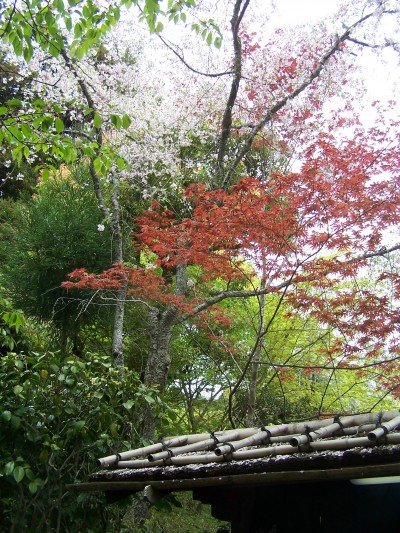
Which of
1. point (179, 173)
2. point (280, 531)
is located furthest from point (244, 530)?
point (179, 173)

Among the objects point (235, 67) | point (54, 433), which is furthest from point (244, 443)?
point (235, 67)

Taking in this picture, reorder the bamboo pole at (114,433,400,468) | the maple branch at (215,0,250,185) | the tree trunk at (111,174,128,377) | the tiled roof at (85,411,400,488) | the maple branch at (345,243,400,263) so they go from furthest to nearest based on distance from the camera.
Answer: the tree trunk at (111,174,128,377), the maple branch at (215,0,250,185), the maple branch at (345,243,400,263), the bamboo pole at (114,433,400,468), the tiled roof at (85,411,400,488)

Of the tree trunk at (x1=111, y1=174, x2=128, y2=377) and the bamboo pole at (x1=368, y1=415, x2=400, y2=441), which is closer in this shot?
the bamboo pole at (x1=368, y1=415, x2=400, y2=441)

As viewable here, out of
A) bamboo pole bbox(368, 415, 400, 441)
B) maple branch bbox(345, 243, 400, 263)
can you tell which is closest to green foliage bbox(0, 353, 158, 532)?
bamboo pole bbox(368, 415, 400, 441)

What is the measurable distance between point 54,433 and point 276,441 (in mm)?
2152

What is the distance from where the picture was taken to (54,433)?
4.73 m

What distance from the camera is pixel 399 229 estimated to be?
7.25 meters

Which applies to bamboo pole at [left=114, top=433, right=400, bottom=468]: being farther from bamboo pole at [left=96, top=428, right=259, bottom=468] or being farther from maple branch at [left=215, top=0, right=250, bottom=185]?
maple branch at [left=215, top=0, right=250, bottom=185]

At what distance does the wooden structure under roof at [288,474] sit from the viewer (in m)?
2.47

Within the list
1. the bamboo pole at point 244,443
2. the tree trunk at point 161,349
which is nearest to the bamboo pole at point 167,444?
the bamboo pole at point 244,443

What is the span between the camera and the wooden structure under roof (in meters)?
2.47

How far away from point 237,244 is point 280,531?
14.7 feet

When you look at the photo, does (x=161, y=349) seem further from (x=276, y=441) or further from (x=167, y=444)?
(x=276, y=441)

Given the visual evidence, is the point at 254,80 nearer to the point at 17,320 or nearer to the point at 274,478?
the point at 17,320
